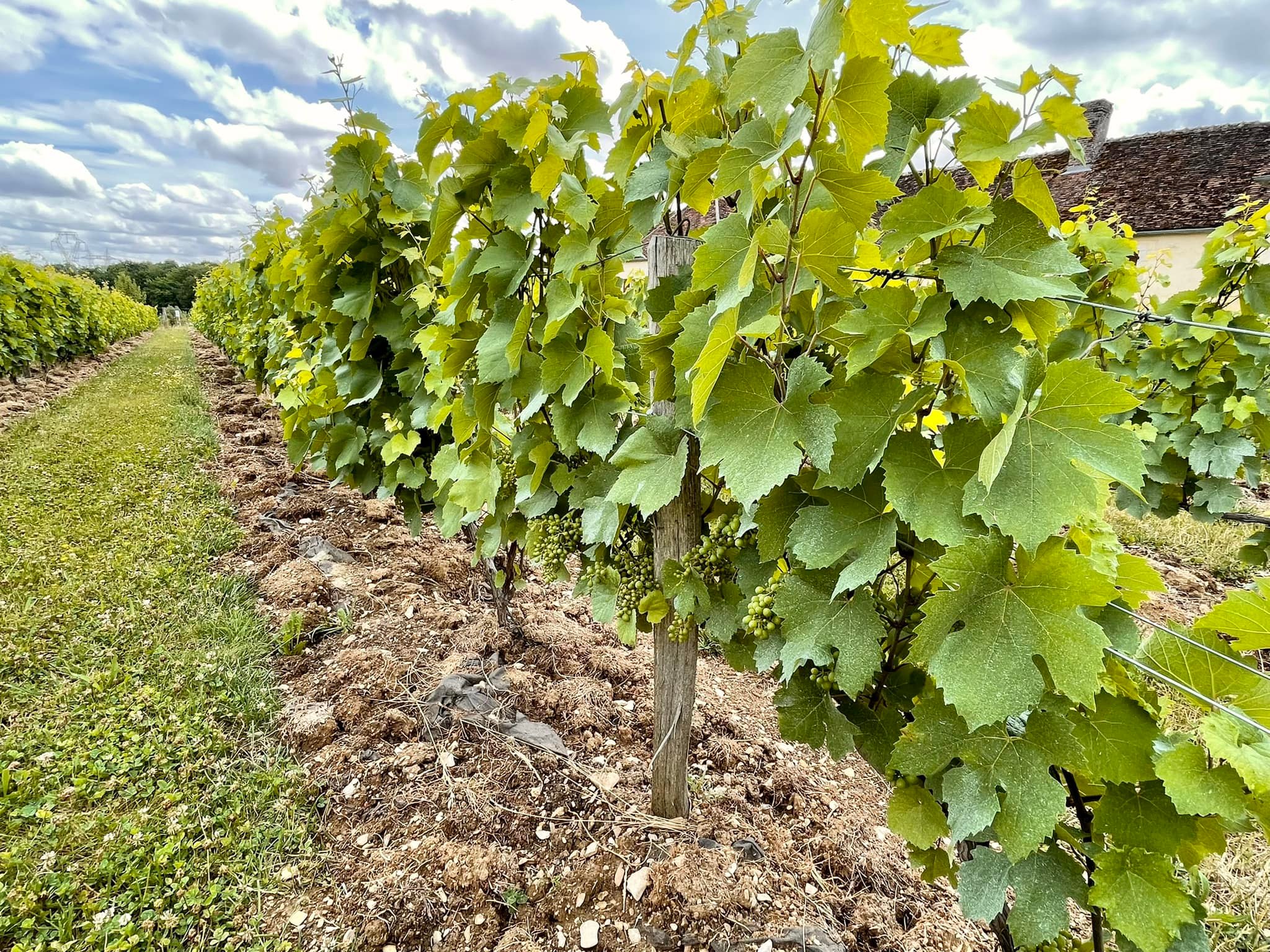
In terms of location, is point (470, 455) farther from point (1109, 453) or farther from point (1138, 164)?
point (1138, 164)

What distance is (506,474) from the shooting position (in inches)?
89.9

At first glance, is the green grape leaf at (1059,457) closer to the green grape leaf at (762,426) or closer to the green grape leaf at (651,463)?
the green grape leaf at (762,426)

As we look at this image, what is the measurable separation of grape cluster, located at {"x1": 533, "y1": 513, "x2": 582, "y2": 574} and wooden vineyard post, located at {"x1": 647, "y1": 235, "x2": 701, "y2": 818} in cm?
32

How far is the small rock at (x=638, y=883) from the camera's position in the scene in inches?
69.6

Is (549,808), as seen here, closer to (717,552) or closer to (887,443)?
(717,552)

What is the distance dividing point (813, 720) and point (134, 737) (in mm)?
2730

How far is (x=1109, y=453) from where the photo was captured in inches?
32.4

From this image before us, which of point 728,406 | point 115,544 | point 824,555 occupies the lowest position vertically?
point 115,544

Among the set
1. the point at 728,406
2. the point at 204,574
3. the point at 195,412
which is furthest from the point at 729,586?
the point at 195,412

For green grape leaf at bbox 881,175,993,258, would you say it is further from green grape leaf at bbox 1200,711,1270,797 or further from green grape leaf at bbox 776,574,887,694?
green grape leaf at bbox 1200,711,1270,797

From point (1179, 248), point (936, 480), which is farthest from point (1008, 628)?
point (1179, 248)

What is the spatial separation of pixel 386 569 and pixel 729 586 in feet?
9.22

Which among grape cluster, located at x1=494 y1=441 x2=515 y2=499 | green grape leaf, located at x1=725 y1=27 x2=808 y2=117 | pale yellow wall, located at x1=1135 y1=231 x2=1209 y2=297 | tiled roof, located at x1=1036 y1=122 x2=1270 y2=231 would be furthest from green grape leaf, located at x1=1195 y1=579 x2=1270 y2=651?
pale yellow wall, located at x1=1135 y1=231 x2=1209 y2=297

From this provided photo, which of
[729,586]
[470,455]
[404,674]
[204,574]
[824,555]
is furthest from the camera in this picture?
[204,574]
